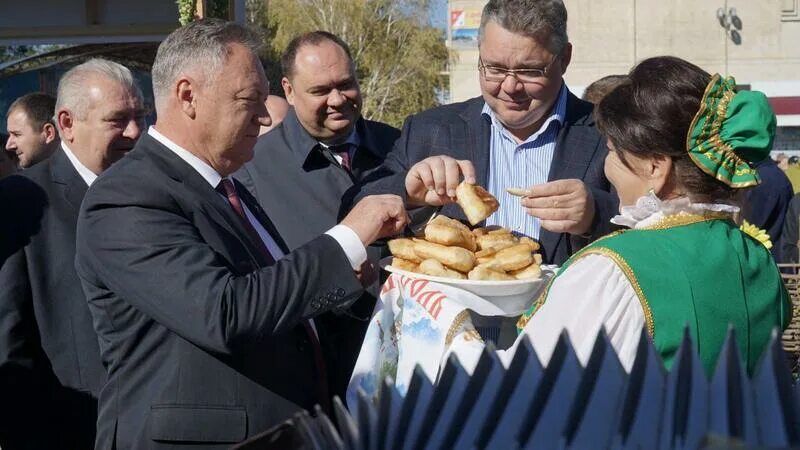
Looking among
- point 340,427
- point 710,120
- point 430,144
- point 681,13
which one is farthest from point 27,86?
point 681,13

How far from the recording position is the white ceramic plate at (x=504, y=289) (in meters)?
2.42

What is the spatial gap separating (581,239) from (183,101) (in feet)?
3.96

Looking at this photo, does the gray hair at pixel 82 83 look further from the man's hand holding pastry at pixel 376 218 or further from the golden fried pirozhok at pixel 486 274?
the golden fried pirozhok at pixel 486 274

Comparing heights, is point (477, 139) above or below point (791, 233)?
above

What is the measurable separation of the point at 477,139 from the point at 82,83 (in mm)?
1686

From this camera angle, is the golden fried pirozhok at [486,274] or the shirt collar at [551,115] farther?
the shirt collar at [551,115]

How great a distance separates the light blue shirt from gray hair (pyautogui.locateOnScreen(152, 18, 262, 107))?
928mm

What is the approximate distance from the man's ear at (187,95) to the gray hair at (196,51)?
0.03 m

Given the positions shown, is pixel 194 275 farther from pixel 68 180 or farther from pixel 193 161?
pixel 68 180

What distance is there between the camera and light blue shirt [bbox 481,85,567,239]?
3072 mm

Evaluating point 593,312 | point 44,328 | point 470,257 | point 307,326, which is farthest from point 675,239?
point 44,328

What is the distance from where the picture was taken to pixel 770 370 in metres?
0.82

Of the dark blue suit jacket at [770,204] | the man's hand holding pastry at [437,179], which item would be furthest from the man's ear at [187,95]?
the dark blue suit jacket at [770,204]

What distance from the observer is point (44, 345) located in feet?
10.9
